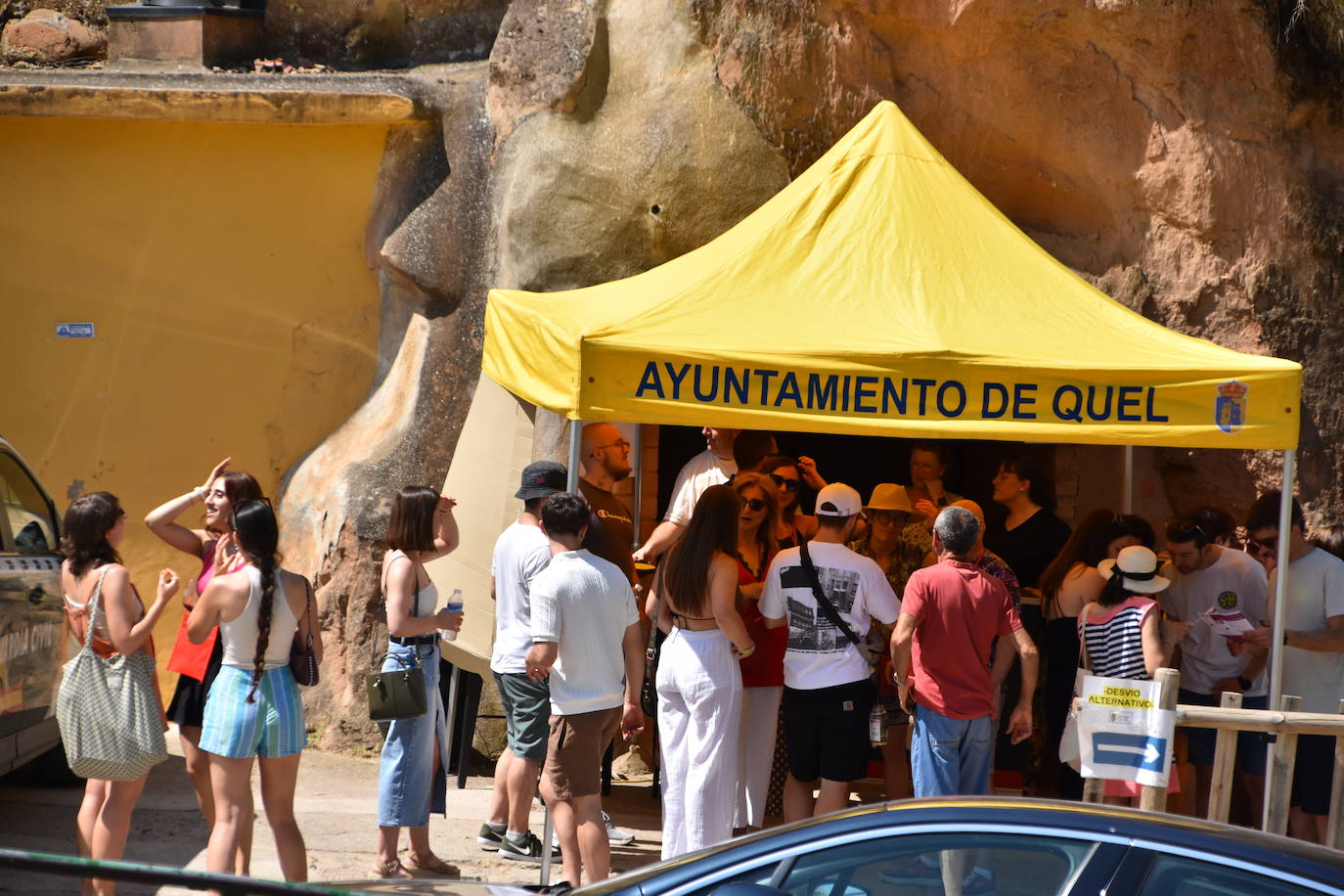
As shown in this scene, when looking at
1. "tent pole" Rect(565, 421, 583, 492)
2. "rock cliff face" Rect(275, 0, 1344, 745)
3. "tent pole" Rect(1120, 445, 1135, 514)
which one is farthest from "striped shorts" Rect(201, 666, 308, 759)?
"tent pole" Rect(1120, 445, 1135, 514)

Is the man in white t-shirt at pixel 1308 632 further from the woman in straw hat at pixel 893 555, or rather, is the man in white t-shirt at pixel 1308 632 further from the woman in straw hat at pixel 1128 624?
the woman in straw hat at pixel 893 555

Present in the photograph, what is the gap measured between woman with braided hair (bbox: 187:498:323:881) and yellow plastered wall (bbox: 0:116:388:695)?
14.9 feet

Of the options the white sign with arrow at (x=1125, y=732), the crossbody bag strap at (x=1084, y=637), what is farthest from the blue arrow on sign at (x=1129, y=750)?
the crossbody bag strap at (x=1084, y=637)

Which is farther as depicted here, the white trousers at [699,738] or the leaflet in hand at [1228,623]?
the leaflet in hand at [1228,623]

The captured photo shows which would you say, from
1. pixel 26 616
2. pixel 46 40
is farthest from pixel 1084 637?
pixel 46 40

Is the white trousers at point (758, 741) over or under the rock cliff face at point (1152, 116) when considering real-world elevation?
under

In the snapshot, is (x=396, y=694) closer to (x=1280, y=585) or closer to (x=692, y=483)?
(x=692, y=483)

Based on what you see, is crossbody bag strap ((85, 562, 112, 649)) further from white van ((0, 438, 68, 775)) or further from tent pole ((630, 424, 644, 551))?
tent pole ((630, 424, 644, 551))

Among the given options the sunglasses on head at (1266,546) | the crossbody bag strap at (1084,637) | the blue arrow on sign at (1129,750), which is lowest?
the blue arrow on sign at (1129,750)

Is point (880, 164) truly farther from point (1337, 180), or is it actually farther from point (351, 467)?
point (351, 467)

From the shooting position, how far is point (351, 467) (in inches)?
354

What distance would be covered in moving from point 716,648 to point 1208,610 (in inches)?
95.7

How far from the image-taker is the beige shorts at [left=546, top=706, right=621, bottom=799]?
18.1ft

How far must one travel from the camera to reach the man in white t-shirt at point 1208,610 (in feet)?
21.2
